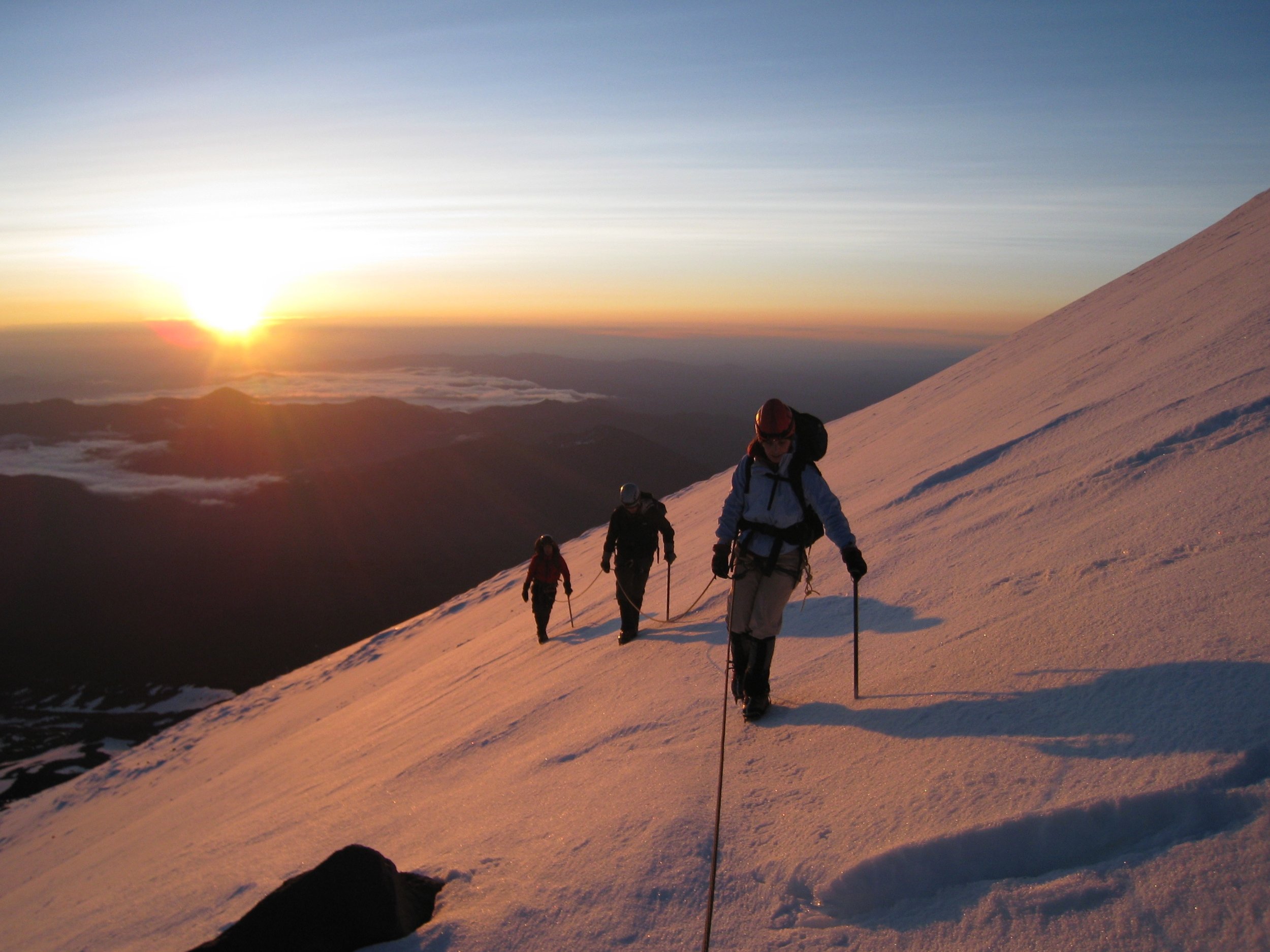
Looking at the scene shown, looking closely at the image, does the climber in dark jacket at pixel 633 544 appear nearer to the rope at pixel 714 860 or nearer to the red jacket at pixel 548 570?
the red jacket at pixel 548 570

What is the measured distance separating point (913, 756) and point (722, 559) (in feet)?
5.09

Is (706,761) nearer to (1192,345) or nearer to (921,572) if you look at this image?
(921,572)

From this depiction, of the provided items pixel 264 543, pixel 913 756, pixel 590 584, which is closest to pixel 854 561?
pixel 913 756

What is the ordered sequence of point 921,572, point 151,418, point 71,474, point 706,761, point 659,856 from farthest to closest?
1. point 151,418
2. point 71,474
3. point 921,572
4. point 706,761
5. point 659,856

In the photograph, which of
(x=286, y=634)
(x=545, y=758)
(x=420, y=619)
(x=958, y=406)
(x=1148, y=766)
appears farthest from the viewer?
(x=286, y=634)

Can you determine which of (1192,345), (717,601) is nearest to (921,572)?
(717,601)

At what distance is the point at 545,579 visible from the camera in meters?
10.7

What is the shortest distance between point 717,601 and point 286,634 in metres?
67.7

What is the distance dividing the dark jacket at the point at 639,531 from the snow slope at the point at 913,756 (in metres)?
1.08

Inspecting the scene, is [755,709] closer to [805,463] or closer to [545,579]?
[805,463]

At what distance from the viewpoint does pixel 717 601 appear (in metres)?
8.37

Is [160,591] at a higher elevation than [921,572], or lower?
lower

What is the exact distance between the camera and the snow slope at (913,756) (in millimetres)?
2523

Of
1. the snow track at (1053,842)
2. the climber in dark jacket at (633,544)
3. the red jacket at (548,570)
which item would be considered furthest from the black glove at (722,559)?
the red jacket at (548,570)
